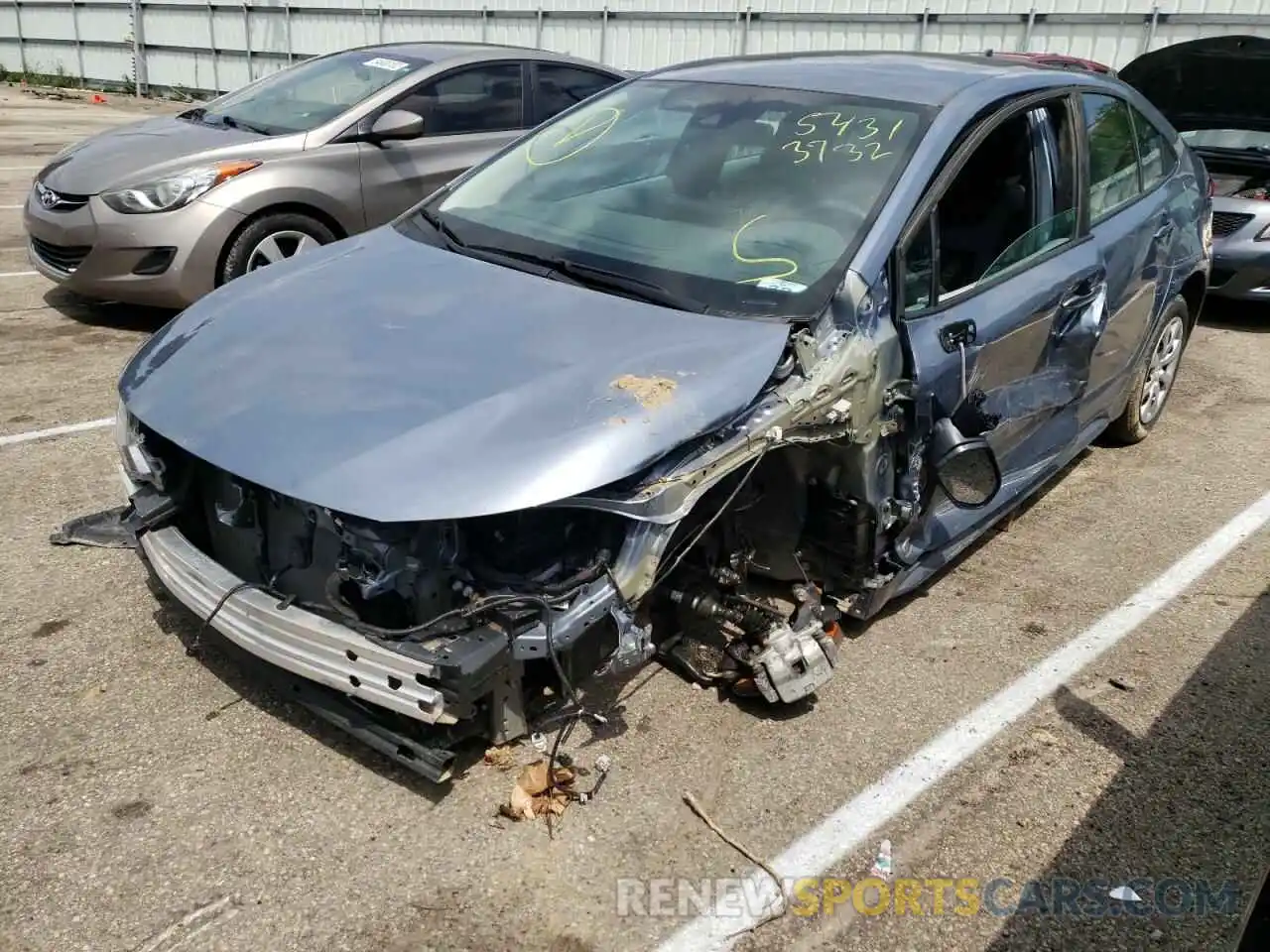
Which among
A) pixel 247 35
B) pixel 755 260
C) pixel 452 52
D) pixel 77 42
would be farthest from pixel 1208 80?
pixel 77 42

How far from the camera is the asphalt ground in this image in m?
2.38

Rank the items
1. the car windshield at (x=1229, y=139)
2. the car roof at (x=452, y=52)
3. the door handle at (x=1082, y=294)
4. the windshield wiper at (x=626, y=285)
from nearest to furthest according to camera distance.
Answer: the windshield wiper at (x=626, y=285) → the door handle at (x=1082, y=294) → the car roof at (x=452, y=52) → the car windshield at (x=1229, y=139)

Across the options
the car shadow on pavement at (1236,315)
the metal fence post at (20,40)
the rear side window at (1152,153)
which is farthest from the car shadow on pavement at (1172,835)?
the metal fence post at (20,40)

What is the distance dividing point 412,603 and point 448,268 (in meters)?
1.27

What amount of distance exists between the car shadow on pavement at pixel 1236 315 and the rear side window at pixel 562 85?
4.75 metres

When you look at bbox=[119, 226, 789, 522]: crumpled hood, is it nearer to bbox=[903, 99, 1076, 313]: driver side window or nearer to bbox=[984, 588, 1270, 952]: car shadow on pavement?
bbox=[903, 99, 1076, 313]: driver side window

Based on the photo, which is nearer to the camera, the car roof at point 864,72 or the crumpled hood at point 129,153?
the car roof at point 864,72

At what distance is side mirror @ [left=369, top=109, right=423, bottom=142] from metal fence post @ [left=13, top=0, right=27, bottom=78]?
22873mm

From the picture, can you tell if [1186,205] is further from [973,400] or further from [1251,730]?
[1251,730]

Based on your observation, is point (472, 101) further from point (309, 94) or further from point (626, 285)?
point (626, 285)

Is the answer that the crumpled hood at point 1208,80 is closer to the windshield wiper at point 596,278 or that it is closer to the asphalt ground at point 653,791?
the asphalt ground at point 653,791

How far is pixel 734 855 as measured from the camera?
102 inches

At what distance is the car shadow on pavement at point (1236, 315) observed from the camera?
7766 millimetres

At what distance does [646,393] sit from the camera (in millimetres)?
2645
